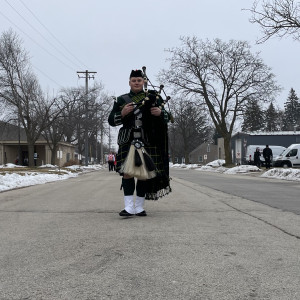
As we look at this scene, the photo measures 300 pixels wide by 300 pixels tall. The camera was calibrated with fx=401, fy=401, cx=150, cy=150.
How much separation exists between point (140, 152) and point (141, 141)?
0.61ft

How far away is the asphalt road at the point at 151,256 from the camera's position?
2.65 m

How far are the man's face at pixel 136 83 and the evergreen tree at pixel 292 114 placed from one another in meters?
104

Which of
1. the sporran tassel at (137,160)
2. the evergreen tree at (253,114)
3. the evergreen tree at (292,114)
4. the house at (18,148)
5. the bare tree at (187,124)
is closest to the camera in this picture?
the sporran tassel at (137,160)

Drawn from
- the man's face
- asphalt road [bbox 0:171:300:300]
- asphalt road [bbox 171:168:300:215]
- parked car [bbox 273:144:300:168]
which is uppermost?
the man's face

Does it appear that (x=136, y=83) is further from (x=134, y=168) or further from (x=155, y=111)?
(x=134, y=168)

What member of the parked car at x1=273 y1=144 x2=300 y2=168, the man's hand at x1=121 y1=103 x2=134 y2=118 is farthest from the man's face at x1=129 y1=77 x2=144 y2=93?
the parked car at x1=273 y1=144 x2=300 y2=168

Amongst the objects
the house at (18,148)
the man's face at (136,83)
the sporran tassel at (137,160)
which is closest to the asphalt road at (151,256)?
the sporran tassel at (137,160)

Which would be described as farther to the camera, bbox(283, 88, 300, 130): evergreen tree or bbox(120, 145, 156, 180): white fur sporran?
bbox(283, 88, 300, 130): evergreen tree

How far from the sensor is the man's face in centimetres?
549

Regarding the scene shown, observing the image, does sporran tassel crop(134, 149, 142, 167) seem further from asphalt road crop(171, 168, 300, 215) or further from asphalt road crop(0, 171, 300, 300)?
asphalt road crop(171, 168, 300, 215)

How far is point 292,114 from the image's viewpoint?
104 meters

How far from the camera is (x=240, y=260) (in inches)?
131

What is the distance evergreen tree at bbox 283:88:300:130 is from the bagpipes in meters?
104

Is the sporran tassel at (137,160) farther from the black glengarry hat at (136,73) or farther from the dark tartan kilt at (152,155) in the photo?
the black glengarry hat at (136,73)
